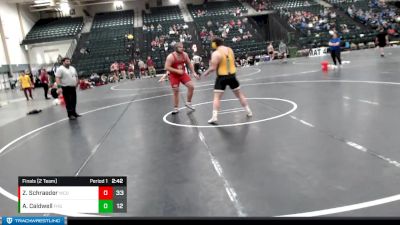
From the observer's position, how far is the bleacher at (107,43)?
28.5 meters

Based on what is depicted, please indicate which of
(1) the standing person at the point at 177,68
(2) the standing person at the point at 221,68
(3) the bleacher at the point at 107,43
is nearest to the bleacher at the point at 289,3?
(3) the bleacher at the point at 107,43

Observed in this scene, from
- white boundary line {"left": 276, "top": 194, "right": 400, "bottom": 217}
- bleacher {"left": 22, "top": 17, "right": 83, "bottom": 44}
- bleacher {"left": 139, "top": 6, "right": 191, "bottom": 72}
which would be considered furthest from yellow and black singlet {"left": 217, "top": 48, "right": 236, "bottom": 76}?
bleacher {"left": 22, "top": 17, "right": 83, "bottom": 44}

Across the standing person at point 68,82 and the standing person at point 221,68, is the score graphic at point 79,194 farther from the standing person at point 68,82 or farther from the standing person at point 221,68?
the standing person at point 68,82

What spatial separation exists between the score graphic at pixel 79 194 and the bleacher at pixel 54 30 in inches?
1393

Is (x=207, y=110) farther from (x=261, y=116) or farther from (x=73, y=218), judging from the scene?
(x=73, y=218)

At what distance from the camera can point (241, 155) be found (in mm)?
5078

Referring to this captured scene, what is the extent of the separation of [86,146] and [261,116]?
339 cm

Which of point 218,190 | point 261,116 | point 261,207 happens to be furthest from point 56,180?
point 261,116

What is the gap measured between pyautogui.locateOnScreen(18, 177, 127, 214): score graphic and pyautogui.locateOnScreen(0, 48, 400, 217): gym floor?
1.58 meters

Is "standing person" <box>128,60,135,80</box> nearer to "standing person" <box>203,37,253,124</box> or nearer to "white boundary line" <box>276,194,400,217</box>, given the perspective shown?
"standing person" <box>203,37,253,124</box>

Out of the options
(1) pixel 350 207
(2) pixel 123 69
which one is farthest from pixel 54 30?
(1) pixel 350 207

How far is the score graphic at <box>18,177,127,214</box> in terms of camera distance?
6.25 feet

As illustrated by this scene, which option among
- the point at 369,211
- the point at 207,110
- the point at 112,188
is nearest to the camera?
the point at 112,188

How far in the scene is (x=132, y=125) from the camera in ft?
26.8
